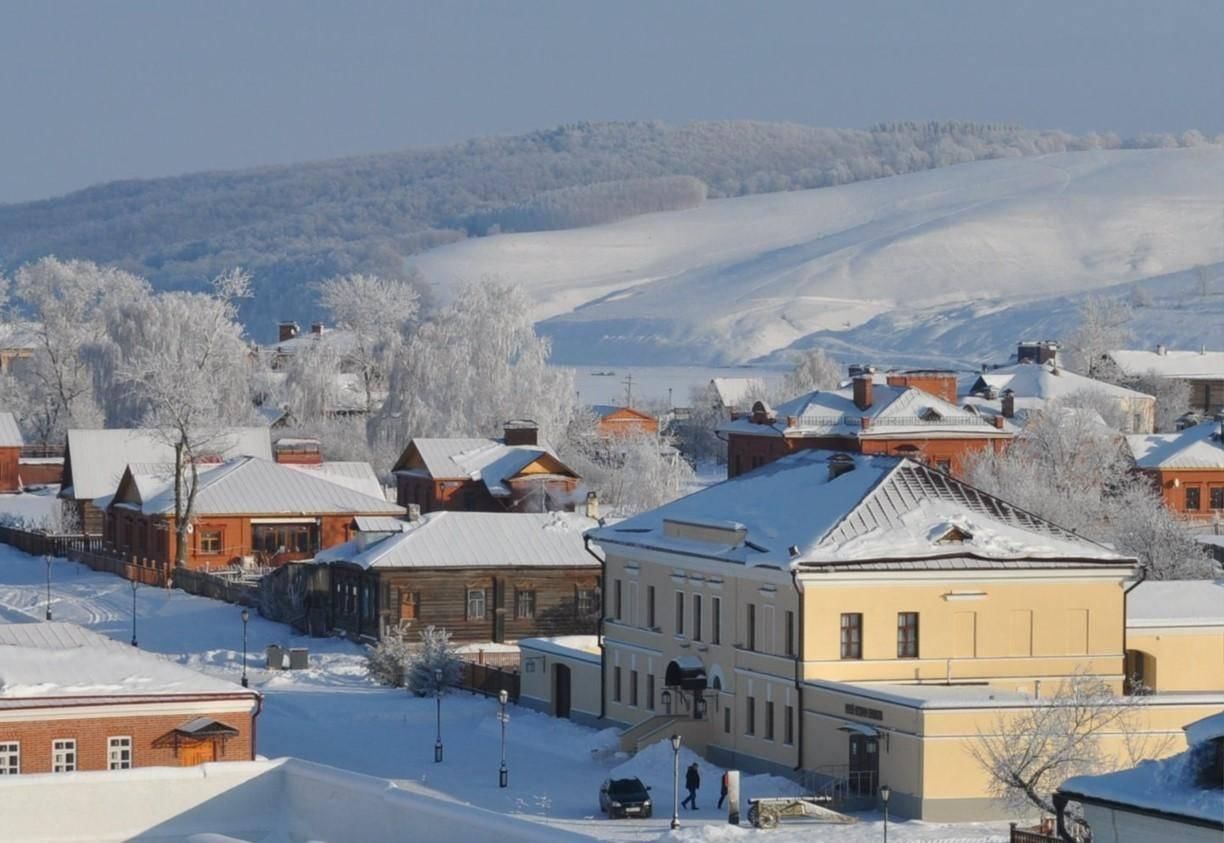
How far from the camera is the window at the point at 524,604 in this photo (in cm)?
5953

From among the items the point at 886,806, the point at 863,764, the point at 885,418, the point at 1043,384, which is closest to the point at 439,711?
the point at 863,764

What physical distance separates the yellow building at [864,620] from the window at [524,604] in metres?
13.3

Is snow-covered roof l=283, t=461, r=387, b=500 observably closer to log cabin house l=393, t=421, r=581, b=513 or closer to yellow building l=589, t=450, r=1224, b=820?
log cabin house l=393, t=421, r=581, b=513

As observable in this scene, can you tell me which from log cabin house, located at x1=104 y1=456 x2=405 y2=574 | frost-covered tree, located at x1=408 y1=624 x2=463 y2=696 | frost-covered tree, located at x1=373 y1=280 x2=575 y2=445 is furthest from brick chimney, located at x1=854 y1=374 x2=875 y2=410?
frost-covered tree, located at x1=408 y1=624 x2=463 y2=696

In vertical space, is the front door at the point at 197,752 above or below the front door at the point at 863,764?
above

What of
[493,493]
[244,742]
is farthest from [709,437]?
[244,742]

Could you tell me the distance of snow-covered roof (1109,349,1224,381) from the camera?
12825 cm

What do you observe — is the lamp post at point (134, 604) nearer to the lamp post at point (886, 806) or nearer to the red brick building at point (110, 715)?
the red brick building at point (110, 715)

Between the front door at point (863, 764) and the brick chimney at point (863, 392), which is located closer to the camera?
the front door at point (863, 764)

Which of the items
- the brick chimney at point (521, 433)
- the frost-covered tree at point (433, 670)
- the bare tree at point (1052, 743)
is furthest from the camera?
the brick chimney at point (521, 433)

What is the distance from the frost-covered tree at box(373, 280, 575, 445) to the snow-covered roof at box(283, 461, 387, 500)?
11.8 meters

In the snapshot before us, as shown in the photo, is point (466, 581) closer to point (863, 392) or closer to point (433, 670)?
point (433, 670)

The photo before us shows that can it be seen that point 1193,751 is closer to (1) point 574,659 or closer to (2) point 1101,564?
(2) point 1101,564

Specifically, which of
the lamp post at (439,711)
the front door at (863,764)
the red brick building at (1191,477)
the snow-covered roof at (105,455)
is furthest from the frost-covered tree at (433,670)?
the red brick building at (1191,477)
